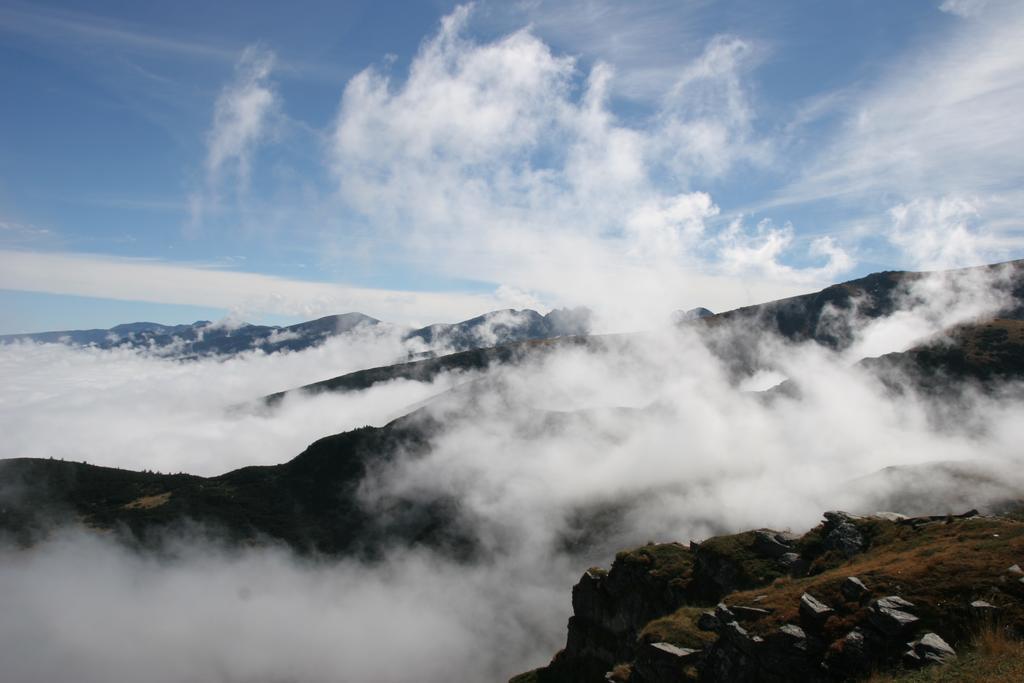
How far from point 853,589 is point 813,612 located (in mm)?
3271

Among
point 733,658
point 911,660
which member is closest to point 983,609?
point 911,660

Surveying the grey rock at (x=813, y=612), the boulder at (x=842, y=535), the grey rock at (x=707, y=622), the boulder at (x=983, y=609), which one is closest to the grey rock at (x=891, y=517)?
the boulder at (x=842, y=535)

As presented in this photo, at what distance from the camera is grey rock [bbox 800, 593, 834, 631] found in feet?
127

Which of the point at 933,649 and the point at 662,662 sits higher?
the point at 933,649

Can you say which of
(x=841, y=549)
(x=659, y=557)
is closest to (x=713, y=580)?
(x=659, y=557)

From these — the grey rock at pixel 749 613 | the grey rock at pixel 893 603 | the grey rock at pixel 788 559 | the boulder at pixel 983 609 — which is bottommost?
the grey rock at pixel 788 559

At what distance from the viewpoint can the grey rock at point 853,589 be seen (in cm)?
3850

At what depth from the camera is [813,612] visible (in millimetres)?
39062

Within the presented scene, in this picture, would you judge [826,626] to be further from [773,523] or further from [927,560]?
[773,523]

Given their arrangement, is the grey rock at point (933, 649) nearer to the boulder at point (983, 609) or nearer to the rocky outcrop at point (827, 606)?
the rocky outcrop at point (827, 606)

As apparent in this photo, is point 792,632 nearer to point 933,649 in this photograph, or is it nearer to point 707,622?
point 933,649

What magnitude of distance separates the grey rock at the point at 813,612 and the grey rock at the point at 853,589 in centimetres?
168

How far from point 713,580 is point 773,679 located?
1412 inches

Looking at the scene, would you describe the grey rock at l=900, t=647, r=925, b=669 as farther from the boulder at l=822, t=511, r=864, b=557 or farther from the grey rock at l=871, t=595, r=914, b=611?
the boulder at l=822, t=511, r=864, b=557
